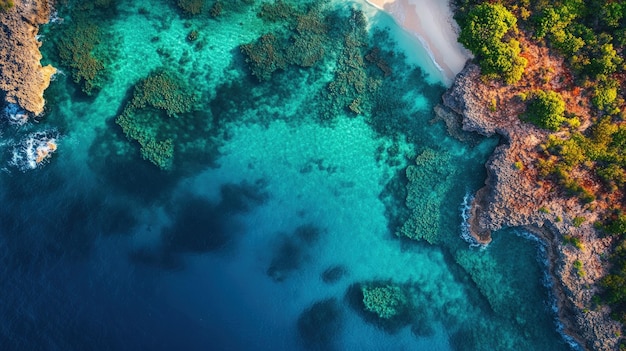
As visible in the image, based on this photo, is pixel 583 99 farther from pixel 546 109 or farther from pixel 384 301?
pixel 384 301

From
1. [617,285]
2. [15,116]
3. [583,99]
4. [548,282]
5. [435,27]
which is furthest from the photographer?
[15,116]

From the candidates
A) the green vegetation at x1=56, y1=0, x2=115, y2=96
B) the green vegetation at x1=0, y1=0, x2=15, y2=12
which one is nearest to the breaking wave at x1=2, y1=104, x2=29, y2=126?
the green vegetation at x1=56, y1=0, x2=115, y2=96

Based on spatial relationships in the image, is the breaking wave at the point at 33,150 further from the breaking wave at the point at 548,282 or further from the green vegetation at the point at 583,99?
the breaking wave at the point at 548,282

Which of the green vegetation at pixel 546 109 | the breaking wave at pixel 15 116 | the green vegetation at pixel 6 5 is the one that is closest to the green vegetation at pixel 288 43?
the green vegetation at pixel 546 109

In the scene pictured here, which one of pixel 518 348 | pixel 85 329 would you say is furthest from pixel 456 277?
pixel 85 329

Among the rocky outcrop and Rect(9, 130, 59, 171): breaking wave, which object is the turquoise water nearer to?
Rect(9, 130, 59, 171): breaking wave

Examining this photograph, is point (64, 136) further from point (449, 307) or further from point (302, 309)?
point (449, 307)

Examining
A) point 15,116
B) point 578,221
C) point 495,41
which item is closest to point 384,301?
point 578,221
